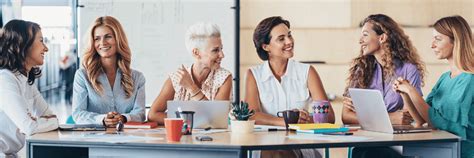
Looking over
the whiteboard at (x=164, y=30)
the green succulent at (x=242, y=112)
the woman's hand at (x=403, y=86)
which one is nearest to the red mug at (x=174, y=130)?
the green succulent at (x=242, y=112)

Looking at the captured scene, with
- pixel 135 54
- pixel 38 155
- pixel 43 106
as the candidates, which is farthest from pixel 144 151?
pixel 135 54

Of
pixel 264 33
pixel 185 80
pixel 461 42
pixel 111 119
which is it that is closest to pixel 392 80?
pixel 461 42

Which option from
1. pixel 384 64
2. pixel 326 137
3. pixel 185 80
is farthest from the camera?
pixel 185 80

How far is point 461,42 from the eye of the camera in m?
4.46

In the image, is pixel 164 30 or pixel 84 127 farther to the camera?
pixel 164 30

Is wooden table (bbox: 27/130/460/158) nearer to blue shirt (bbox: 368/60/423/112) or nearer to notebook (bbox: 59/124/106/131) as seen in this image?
notebook (bbox: 59/124/106/131)

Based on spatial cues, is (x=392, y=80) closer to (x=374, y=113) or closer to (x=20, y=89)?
(x=374, y=113)

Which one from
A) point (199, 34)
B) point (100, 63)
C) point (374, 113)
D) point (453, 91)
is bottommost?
point (374, 113)

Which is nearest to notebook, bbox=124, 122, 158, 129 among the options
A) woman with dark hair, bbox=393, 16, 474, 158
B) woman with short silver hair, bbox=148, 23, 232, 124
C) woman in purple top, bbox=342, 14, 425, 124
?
woman with short silver hair, bbox=148, 23, 232, 124

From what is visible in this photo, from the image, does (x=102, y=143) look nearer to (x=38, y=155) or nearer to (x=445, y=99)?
(x=38, y=155)

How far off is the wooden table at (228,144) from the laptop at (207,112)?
0.25 metres

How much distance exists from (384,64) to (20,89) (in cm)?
226

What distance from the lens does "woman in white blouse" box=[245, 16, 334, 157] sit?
498cm

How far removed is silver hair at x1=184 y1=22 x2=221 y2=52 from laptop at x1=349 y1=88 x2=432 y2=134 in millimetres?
2132
